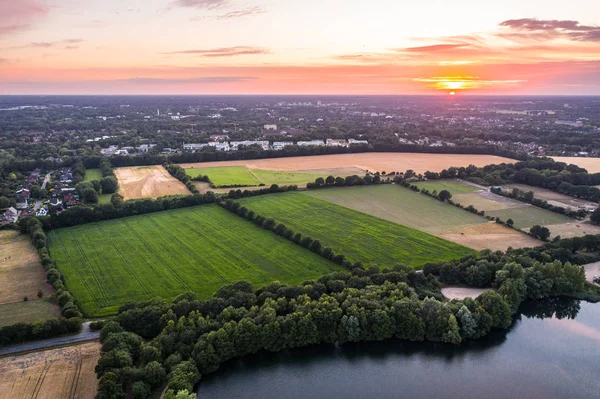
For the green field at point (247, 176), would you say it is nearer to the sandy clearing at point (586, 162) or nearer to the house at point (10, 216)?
the house at point (10, 216)

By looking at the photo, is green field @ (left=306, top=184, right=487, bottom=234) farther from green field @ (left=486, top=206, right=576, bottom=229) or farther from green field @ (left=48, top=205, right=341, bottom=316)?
green field @ (left=48, top=205, right=341, bottom=316)

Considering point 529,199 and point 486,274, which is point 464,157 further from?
point 486,274

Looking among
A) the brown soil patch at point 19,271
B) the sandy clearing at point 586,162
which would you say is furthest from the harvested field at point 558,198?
the brown soil patch at point 19,271

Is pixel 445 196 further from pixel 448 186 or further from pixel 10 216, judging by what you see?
pixel 10 216

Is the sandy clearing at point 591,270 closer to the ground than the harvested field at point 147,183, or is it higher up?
closer to the ground

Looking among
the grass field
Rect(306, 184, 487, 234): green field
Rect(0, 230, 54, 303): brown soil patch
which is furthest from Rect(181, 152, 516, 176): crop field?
the grass field
